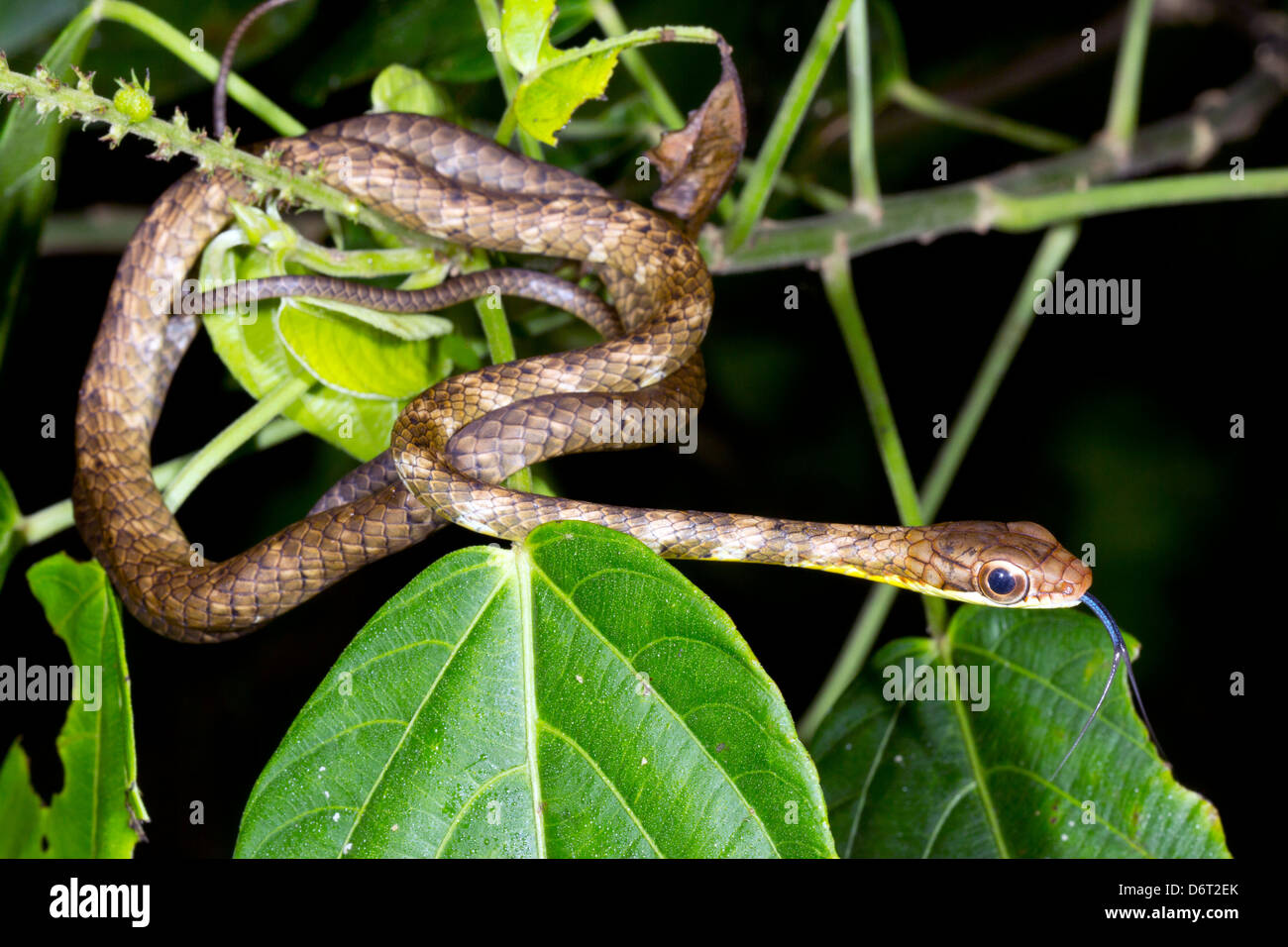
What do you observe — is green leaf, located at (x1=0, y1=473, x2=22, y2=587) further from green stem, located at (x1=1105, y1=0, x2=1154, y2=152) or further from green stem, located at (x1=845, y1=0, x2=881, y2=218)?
green stem, located at (x1=1105, y1=0, x2=1154, y2=152)

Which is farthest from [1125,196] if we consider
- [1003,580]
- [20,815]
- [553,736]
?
[20,815]

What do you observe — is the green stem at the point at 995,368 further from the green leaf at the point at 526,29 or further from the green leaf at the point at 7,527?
the green leaf at the point at 7,527

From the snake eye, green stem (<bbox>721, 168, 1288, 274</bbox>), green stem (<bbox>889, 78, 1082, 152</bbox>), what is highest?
green stem (<bbox>889, 78, 1082, 152</bbox>)

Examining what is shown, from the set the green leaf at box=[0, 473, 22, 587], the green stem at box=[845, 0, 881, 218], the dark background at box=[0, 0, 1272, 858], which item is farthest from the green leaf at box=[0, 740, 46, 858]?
the green stem at box=[845, 0, 881, 218]

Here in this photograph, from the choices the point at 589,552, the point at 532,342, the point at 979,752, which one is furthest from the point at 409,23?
the point at 979,752

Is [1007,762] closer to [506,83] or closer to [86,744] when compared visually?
[506,83]

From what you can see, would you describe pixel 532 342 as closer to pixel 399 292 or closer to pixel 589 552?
pixel 399 292
